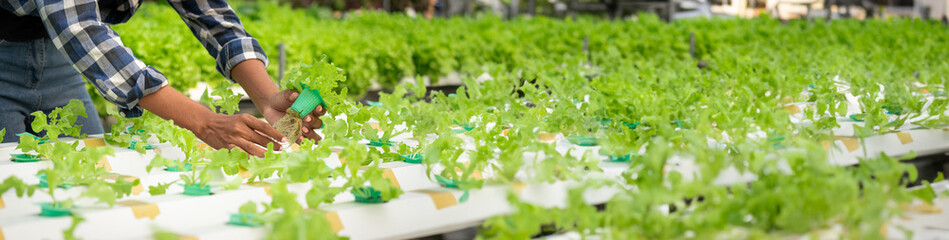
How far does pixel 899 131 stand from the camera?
2.10 meters

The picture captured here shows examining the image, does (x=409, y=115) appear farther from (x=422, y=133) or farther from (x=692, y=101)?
(x=692, y=101)

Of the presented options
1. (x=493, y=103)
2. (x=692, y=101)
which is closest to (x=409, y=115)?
(x=493, y=103)

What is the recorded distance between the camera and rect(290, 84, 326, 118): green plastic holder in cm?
184

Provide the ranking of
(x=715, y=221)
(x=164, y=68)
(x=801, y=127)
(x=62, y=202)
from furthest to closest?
(x=164, y=68)
(x=801, y=127)
(x=62, y=202)
(x=715, y=221)

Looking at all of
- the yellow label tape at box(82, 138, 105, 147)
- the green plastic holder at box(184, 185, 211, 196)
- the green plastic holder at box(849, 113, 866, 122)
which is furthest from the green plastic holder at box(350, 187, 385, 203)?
the green plastic holder at box(849, 113, 866, 122)

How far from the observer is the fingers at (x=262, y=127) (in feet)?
5.73

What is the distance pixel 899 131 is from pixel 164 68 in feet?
11.5

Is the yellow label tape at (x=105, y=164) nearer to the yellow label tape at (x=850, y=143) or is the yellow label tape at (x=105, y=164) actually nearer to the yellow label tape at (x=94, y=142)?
the yellow label tape at (x=94, y=142)

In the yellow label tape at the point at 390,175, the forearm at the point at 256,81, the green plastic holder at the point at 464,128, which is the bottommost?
the green plastic holder at the point at 464,128

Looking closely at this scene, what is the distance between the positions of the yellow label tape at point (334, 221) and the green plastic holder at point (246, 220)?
101 mm

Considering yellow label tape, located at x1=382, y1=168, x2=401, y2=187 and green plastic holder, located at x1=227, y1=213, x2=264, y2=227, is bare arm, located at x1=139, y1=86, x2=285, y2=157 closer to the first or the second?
yellow label tape, located at x1=382, y1=168, x2=401, y2=187

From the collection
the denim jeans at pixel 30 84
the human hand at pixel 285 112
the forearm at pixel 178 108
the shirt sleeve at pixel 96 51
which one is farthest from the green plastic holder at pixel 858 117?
the denim jeans at pixel 30 84

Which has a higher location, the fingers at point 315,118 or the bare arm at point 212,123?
the bare arm at point 212,123

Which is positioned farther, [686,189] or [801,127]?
[801,127]
